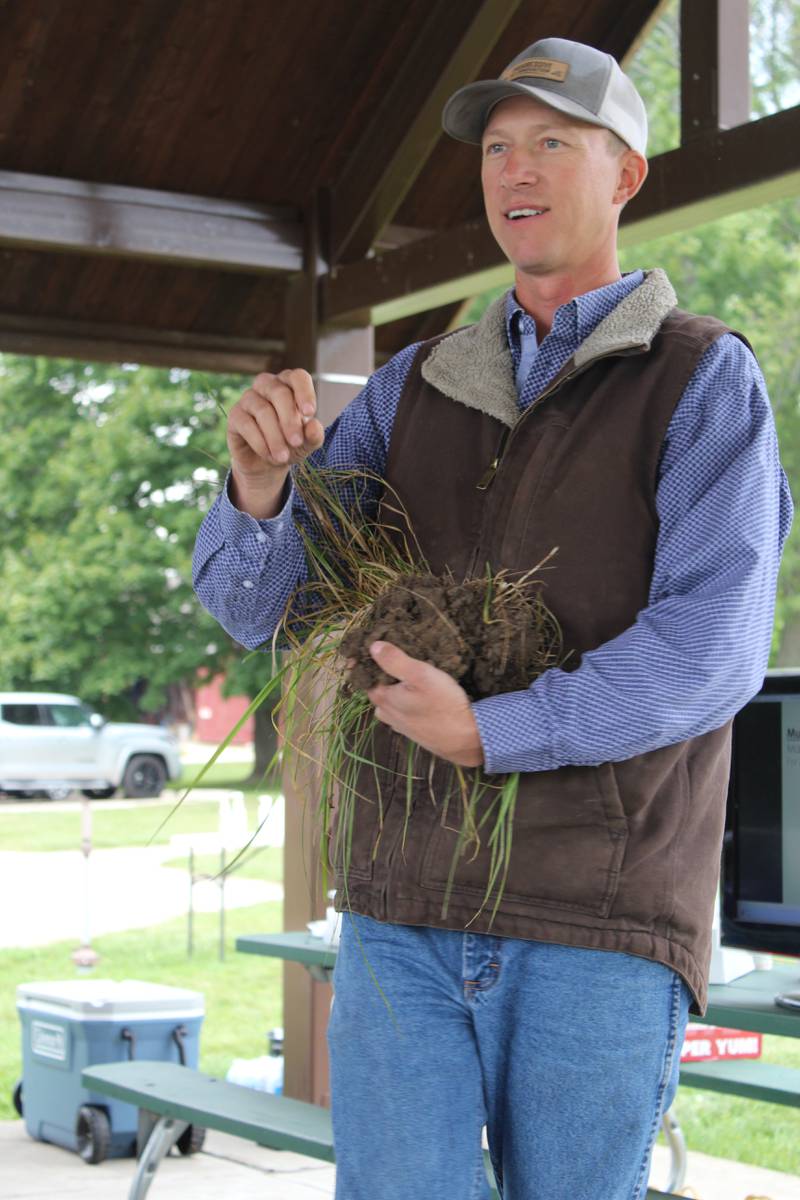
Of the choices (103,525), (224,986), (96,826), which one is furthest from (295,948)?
(103,525)

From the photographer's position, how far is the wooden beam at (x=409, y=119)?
3961 millimetres

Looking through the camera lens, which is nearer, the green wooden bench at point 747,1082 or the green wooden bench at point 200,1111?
the green wooden bench at point 747,1082

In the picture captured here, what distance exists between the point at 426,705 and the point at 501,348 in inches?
18.9

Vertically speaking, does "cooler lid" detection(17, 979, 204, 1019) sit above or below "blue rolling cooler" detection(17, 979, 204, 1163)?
above

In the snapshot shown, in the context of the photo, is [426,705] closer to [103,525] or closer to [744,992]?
[744,992]

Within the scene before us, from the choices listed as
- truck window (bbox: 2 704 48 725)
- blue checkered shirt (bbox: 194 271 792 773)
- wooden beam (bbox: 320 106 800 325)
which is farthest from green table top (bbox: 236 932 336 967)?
truck window (bbox: 2 704 48 725)

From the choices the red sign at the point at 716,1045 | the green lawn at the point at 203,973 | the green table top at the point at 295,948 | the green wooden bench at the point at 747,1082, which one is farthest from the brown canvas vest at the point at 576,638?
the green lawn at the point at 203,973

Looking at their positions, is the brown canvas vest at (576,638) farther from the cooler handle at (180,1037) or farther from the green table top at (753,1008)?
the cooler handle at (180,1037)

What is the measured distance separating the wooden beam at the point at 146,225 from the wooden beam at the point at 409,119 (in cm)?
20

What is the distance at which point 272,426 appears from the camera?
160 cm

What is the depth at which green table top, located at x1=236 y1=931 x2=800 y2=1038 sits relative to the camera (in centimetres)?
247

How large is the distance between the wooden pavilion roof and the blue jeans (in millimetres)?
2543

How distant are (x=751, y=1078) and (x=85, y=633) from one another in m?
16.8

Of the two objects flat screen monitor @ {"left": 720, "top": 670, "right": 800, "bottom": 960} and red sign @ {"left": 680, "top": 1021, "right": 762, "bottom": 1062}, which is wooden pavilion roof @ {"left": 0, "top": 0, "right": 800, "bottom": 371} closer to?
flat screen monitor @ {"left": 720, "top": 670, "right": 800, "bottom": 960}
